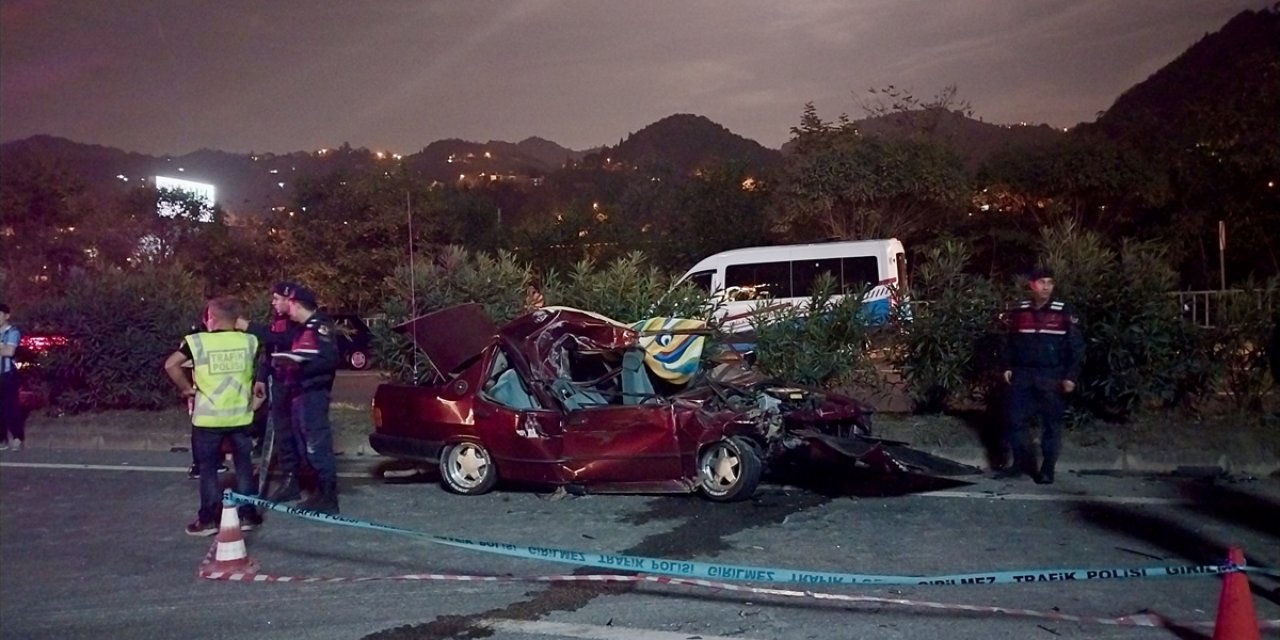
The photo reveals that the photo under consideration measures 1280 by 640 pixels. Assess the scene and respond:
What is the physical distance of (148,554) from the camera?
7688mm

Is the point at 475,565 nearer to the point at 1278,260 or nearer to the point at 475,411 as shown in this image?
the point at 475,411

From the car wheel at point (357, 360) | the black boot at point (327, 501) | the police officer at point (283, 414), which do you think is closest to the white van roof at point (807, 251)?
the car wheel at point (357, 360)

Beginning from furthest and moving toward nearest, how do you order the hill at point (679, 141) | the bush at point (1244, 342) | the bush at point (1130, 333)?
the hill at point (679, 141)
the bush at point (1244, 342)
the bush at point (1130, 333)

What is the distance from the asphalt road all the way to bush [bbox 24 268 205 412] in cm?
424

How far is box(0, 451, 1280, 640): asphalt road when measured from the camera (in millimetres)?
5797

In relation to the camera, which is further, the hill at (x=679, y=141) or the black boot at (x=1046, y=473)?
the hill at (x=679, y=141)

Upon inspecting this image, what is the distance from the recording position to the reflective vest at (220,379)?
7906 mm

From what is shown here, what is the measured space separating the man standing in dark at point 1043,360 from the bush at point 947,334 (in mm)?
2162

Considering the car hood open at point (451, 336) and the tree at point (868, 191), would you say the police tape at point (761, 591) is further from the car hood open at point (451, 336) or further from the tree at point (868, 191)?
the tree at point (868, 191)

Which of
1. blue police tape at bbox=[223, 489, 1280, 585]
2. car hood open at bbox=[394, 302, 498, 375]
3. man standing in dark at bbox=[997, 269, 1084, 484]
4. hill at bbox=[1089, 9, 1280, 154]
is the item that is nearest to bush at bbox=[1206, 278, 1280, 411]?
man standing in dark at bbox=[997, 269, 1084, 484]

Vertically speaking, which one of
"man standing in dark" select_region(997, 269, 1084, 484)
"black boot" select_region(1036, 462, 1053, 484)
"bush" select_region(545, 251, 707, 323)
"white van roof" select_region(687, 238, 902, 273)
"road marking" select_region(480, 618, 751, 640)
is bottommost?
"road marking" select_region(480, 618, 751, 640)

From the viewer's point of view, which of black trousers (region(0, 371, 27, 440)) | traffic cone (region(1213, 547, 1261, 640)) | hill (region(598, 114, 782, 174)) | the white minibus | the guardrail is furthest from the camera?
hill (region(598, 114, 782, 174))

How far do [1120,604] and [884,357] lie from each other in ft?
21.4

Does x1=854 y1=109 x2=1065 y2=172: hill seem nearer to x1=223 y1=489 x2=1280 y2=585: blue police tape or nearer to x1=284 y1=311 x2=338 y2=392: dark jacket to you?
x1=284 y1=311 x2=338 y2=392: dark jacket
